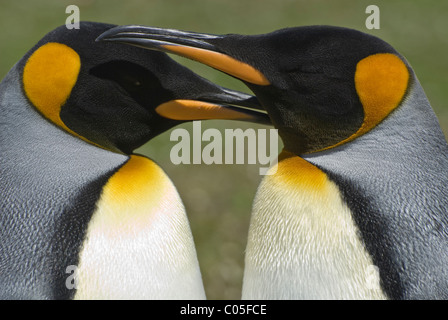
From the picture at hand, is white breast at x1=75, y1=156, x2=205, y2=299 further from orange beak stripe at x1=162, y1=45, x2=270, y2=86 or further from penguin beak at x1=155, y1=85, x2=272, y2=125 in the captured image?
orange beak stripe at x1=162, y1=45, x2=270, y2=86

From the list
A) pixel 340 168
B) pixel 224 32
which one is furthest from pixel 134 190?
pixel 224 32

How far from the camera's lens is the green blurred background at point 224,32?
10.8ft

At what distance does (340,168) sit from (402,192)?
14 centimetres

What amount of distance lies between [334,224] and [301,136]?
23cm

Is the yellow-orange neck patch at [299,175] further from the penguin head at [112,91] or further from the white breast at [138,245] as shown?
the white breast at [138,245]

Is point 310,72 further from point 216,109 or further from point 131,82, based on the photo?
point 131,82

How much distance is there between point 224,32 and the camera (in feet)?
26.1

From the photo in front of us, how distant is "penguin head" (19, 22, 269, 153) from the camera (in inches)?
56.4

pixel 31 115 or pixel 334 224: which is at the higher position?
pixel 31 115

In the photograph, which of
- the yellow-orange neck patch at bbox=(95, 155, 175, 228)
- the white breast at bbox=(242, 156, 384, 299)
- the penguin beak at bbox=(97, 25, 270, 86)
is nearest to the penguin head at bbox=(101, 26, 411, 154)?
the penguin beak at bbox=(97, 25, 270, 86)

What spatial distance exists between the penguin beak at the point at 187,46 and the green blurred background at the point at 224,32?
177 centimetres

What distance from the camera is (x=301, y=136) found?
1.41 metres

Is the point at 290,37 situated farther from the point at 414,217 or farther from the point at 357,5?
the point at 357,5
